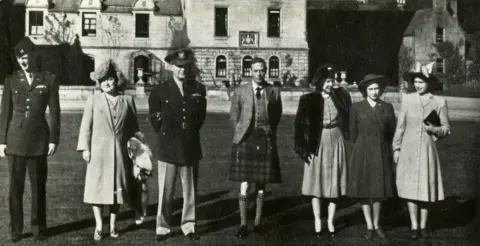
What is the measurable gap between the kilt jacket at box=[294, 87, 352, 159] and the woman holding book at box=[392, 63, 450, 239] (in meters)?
0.52

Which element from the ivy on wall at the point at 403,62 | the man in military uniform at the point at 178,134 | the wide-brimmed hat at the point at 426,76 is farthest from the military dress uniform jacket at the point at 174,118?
the ivy on wall at the point at 403,62

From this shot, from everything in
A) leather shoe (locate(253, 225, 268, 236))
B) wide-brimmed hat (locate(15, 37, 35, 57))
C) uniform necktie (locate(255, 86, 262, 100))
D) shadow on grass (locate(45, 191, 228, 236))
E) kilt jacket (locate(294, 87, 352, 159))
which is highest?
wide-brimmed hat (locate(15, 37, 35, 57))

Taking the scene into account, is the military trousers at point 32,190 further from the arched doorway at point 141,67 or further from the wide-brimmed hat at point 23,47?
the arched doorway at point 141,67

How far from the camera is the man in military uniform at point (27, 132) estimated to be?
3.85 m

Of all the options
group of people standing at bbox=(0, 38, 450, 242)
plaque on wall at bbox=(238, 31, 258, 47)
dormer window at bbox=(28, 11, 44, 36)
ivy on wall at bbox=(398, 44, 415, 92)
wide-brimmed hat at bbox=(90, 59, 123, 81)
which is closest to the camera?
wide-brimmed hat at bbox=(90, 59, 123, 81)

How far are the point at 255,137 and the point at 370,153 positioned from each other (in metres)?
0.99

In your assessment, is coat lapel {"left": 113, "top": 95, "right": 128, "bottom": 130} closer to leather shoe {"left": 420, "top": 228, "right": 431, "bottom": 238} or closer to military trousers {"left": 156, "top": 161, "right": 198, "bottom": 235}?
military trousers {"left": 156, "top": 161, "right": 198, "bottom": 235}

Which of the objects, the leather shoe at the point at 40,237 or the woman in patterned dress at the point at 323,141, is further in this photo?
the woman in patterned dress at the point at 323,141

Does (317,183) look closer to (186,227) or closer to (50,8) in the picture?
(186,227)

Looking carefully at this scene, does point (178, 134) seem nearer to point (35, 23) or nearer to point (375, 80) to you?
point (375, 80)

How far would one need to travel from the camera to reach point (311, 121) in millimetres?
4164

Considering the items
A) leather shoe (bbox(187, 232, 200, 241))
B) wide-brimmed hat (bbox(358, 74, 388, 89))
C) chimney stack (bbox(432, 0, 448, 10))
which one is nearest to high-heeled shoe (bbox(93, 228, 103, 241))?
leather shoe (bbox(187, 232, 200, 241))

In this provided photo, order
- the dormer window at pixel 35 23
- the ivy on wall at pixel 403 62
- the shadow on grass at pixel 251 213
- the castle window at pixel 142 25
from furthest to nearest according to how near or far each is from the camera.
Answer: the ivy on wall at pixel 403 62 → the castle window at pixel 142 25 → the dormer window at pixel 35 23 → the shadow on grass at pixel 251 213

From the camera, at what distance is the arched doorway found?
514 cm
